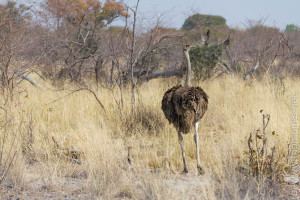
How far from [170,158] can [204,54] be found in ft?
17.3

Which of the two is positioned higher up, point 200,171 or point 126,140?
point 126,140

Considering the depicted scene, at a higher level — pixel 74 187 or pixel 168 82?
pixel 168 82

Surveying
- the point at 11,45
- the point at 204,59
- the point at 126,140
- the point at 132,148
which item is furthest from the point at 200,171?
the point at 204,59

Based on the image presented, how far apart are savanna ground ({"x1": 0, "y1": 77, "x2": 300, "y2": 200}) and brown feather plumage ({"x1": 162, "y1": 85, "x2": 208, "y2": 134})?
0.35m

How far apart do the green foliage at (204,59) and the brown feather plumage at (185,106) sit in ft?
16.3

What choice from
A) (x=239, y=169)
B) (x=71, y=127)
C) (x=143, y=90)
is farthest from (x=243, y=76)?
(x=239, y=169)

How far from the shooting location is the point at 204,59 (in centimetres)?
918

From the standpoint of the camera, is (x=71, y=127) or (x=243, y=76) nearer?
(x=71, y=127)

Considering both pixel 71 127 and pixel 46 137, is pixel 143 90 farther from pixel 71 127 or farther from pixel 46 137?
pixel 46 137

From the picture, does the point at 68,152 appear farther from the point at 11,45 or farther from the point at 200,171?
the point at 11,45

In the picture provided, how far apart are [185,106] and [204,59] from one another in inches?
216

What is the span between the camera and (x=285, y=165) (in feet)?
12.8

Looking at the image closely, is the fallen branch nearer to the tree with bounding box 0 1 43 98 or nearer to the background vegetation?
the background vegetation

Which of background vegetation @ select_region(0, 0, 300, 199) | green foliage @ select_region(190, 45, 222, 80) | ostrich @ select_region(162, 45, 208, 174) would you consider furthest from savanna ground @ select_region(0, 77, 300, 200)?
green foliage @ select_region(190, 45, 222, 80)
